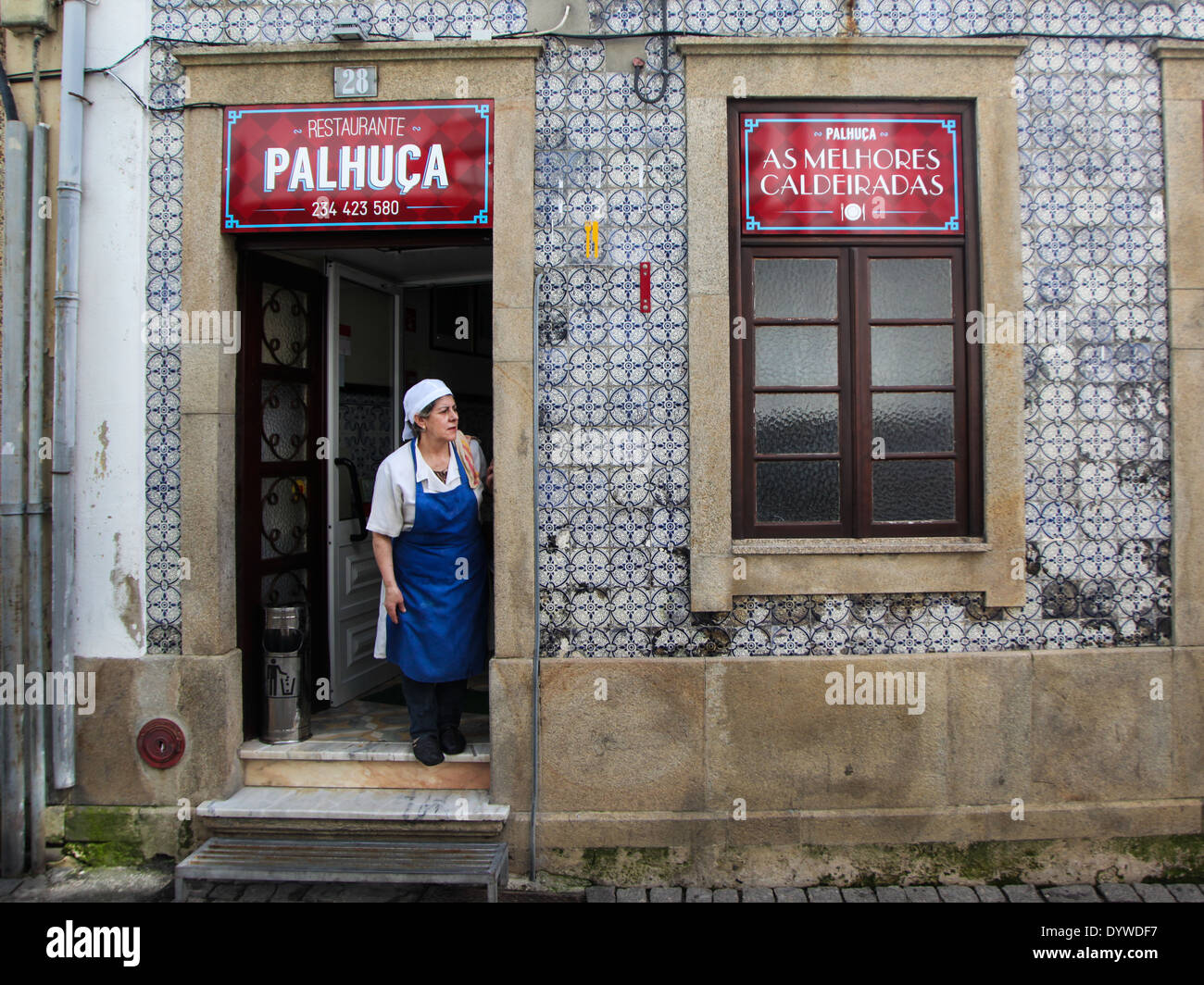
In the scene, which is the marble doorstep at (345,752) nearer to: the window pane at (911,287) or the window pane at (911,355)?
the window pane at (911,355)

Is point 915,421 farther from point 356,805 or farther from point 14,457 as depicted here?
point 14,457

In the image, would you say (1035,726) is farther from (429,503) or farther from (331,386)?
(331,386)

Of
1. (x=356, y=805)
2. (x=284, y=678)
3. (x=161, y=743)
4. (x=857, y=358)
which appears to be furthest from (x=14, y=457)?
(x=857, y=358)

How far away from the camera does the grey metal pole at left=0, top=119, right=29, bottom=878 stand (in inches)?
167

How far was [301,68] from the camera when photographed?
4.43 metres

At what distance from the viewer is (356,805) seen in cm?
427

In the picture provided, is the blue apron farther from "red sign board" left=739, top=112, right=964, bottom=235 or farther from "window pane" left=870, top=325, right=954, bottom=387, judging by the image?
"window pane" left=870, top=325, right=954, bottom=387

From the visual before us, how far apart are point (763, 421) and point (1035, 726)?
6.73ft

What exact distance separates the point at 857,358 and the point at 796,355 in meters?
0.31

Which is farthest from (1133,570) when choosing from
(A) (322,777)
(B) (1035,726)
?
(A) (322,777)

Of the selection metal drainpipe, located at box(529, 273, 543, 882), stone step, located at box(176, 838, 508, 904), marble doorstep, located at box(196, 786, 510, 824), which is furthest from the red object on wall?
metal drainpipe, located at box(529, 273, 543, 882)

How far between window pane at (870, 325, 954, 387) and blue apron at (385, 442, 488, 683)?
225 centimetres

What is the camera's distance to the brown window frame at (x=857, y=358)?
14.5ft

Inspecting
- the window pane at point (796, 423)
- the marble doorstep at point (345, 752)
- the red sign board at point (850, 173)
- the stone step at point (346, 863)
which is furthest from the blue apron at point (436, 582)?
the red sign board at point (850, 173)
